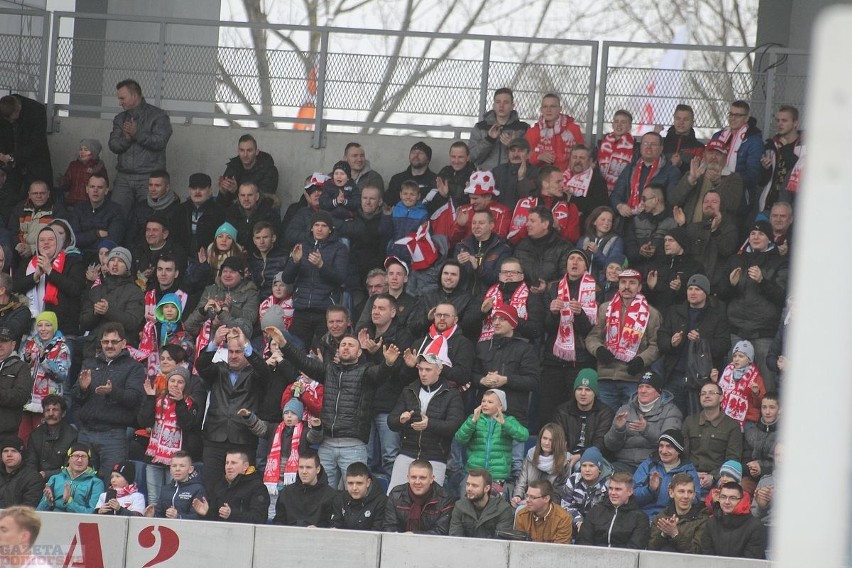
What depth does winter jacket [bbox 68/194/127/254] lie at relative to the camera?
1468 cm

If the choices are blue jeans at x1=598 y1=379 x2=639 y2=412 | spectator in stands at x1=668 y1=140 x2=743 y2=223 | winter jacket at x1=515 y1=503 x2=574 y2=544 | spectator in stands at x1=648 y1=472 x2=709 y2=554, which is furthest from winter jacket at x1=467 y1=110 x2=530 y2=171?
spectator in stands at x1=648 y1=472 x2=709 y2=554

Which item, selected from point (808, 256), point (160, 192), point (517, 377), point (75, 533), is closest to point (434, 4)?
point (160, 192)

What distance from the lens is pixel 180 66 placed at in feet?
55.4

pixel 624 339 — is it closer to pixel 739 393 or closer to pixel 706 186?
pixel 739 393

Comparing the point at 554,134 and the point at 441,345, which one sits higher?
the point at 554,134

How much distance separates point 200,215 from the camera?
1470cm

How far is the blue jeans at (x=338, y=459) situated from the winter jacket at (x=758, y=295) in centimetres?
391

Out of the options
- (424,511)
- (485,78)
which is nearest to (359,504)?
(424,511)

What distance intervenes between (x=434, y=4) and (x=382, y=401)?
14.5 meters

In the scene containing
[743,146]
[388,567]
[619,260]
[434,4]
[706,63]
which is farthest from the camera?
[434,4]

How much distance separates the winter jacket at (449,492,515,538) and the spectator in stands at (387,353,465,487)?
0.74 m

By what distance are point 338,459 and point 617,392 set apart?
2736 mm

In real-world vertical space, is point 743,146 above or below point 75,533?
above

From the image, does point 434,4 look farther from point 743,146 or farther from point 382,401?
point 382,401
